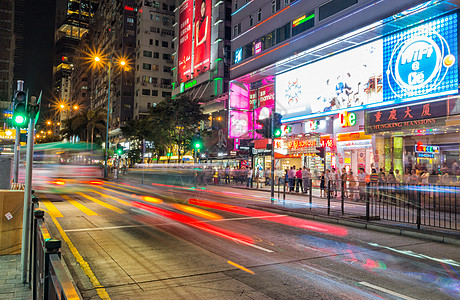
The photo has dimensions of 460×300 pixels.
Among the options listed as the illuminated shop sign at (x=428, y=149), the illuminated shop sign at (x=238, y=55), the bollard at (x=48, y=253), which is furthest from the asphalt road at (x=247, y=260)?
the illuminated shop sign at (x=238, y=55)

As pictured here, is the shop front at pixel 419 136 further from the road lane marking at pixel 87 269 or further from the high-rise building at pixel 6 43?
the high-rise building at pixel 6 43

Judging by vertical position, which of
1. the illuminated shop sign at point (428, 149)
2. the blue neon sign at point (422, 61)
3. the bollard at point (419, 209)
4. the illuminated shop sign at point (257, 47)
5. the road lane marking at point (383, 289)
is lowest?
the road lane marking at point (383, 289)

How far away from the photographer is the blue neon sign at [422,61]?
1891 centimetres

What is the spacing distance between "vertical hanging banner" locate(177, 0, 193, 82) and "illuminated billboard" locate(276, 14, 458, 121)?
33898 mm

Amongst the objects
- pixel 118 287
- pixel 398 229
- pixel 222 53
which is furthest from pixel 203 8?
pixel 118 287

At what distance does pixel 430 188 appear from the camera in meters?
Result: 10.9

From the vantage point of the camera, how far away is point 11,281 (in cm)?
557

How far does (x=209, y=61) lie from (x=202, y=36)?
226 inches

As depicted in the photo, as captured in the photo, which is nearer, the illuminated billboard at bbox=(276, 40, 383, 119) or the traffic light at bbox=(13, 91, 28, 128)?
the traffic light at bbox=(13, 91, 28, 128)

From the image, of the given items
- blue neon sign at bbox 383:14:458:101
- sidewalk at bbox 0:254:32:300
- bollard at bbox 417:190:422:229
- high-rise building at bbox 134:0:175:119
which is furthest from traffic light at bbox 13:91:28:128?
high-rise building at bbox 134:0:175:119

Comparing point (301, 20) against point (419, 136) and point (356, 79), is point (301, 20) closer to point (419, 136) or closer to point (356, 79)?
point (356, 79)

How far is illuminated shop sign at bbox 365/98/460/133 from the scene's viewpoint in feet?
58.0

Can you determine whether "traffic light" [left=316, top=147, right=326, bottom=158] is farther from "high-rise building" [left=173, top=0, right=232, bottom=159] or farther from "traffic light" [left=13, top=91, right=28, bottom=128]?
"traffic light" [left=13, top=91, right=28, bottom=128]

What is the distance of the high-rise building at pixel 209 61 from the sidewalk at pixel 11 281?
123ft
